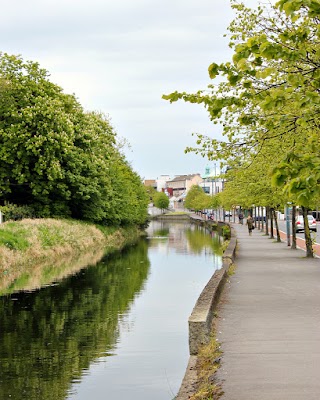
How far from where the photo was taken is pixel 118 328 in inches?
667

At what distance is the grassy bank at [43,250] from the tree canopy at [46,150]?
2.39 meters

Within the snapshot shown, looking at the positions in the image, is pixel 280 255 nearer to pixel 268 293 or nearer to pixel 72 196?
pixel 268 293

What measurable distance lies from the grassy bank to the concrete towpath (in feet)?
31.5

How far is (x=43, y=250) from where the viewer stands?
3612 centimetres

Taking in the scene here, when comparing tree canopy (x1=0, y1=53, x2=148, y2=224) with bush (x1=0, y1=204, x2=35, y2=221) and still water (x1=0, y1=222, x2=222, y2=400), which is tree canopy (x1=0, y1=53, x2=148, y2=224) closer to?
bush (x1=0, y1=204, x2=35, y2=221)

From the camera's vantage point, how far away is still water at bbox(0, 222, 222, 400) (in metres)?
11.7

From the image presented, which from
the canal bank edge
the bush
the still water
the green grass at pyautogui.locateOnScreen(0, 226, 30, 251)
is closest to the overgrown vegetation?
the canal bank edge

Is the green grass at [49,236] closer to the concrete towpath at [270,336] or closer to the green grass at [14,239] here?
the green grass at [14,239]

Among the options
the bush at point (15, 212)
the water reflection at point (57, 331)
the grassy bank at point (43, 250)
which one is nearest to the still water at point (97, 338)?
the water reflection at point (57, 331)

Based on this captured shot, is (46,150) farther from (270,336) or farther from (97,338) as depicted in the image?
(270,336)

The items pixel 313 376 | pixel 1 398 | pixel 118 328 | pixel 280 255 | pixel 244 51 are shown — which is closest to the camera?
pixel 244 51

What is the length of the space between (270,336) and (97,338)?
17.5 feet

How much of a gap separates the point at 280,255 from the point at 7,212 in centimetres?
1930

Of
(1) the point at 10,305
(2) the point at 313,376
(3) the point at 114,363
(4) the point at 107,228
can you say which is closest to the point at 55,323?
(1) the point at 10,305
